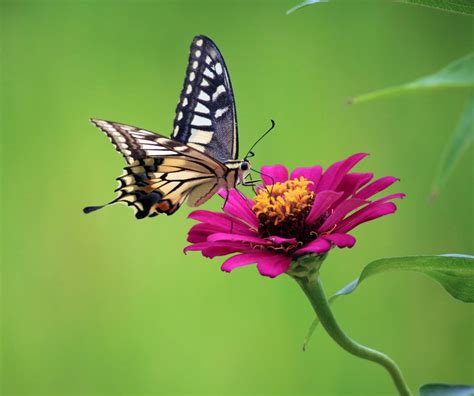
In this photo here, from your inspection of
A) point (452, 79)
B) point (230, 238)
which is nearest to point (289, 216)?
point (230, 238)

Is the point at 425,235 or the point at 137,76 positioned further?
the point at 137,76

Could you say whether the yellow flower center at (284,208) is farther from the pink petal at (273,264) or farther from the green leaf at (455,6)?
the green leaf at (455,6)

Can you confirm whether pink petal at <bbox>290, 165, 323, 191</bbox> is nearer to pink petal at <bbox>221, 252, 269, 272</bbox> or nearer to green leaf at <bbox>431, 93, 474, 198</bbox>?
pink petal at <bbox>221, 252, 269, 272</bbox>

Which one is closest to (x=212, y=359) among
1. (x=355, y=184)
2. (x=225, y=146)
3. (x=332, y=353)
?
(x=332, y=353)

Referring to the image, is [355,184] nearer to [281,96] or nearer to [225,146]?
[225,146]

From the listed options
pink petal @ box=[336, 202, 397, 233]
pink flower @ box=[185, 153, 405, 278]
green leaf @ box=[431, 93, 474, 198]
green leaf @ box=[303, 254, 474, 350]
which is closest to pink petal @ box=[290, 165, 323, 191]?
pink flower @ box=[185, 153, 405, 278]

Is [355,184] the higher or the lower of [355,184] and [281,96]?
the lower

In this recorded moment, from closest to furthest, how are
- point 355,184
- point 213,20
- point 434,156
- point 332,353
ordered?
point 355,184 < point 332,353 < point 434,156 < point 213,20

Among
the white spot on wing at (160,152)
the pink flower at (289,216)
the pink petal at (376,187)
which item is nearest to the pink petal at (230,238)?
the pink flower at (289,216)
